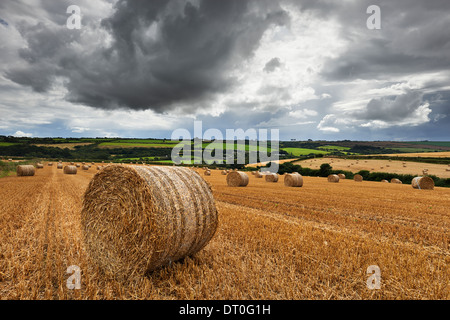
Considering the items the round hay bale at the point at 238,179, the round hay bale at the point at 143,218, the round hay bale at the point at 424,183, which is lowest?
the round hay bale at the point at 424,183

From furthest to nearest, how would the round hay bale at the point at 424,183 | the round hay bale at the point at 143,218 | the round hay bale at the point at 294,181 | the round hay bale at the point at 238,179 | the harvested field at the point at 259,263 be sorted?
the round hay bale at the point at 294,181 < the round hay bale at the point at 424,183 < the round hay bale at the point at 238,179 < the round hay bale at the point at 143,218 < the harvested field at the point at 259,263

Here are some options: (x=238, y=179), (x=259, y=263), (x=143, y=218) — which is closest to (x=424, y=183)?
(x=238, y=179)

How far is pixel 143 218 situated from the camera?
4.51m

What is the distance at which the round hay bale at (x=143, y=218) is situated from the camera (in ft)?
14.6

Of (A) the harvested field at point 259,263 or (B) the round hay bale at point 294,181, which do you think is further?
(B) the round hay bale at point 294,181

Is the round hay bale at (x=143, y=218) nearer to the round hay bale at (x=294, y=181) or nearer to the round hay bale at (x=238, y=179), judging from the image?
the round hay bale at (x=238, y=179)

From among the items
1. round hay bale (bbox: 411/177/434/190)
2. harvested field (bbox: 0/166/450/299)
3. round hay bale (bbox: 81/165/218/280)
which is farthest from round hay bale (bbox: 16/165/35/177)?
round hay bale (bbox: 411/177/434/190)

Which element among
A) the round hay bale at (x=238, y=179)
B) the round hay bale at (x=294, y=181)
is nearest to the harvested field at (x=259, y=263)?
the round hay bale at (x=238, y=179)

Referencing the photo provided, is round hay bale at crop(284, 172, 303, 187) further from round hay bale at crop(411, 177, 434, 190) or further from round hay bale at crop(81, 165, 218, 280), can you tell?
round hay bale at crop(81, 165, 218, 280)

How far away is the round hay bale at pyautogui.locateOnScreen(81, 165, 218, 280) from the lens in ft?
14.6

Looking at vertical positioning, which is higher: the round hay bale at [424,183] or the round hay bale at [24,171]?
the round hay bale at [24,171]

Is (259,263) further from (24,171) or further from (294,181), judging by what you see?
(24,171)

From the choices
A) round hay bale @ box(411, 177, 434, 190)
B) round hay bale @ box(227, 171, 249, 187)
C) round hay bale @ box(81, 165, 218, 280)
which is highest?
round hay bale @ box(81, 165, 218, 280)

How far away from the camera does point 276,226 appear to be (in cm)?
784
